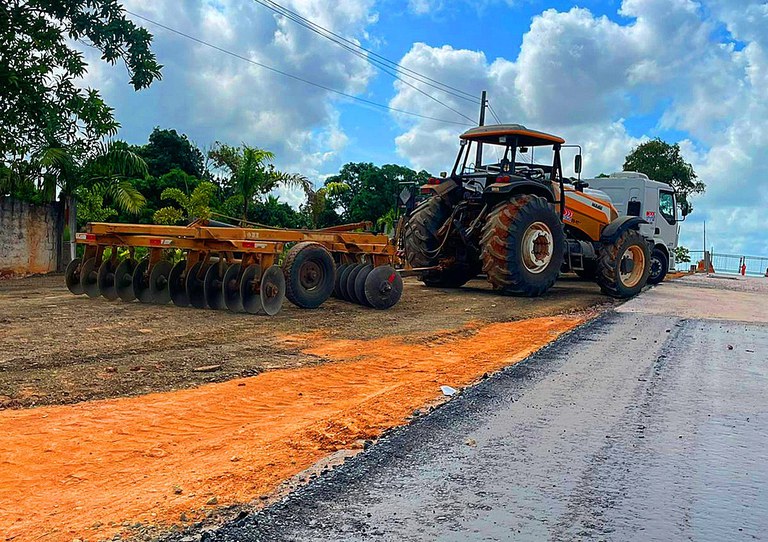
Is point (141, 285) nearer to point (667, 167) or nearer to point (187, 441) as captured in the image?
point (187, 441)

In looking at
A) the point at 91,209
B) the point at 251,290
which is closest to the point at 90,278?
the point at 251,290

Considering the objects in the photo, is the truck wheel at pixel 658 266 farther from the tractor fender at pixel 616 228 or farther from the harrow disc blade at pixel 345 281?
the harrow disc blade at pixel 345 281

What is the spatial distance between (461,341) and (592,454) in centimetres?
460

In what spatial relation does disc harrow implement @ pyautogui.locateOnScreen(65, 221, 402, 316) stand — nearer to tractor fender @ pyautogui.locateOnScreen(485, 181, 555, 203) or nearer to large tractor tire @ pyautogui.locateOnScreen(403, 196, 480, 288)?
large tractor tire @ pyautogui.locateOnScreen(403, 196, 480, 288)

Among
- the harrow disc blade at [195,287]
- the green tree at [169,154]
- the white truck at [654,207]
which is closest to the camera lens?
the harrow disc blade at [195,287]

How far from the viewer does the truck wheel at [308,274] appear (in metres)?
10.9

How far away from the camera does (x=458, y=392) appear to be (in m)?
6.00

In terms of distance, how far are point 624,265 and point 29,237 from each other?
45.3ft

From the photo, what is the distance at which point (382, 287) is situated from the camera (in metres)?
11.9

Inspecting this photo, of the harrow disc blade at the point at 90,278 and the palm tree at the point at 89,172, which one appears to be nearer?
the harrow disc blade at the point at 90,278

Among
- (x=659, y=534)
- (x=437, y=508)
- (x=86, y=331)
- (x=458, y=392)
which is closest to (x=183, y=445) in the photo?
(x=437, y=508)

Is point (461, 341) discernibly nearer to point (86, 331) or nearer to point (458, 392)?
point (458, 392)

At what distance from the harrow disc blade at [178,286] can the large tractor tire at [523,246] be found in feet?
18.7

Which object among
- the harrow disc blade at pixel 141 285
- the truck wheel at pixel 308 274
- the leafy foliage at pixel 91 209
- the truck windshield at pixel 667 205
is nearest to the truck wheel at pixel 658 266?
the truck windshield at pixel 667 205
